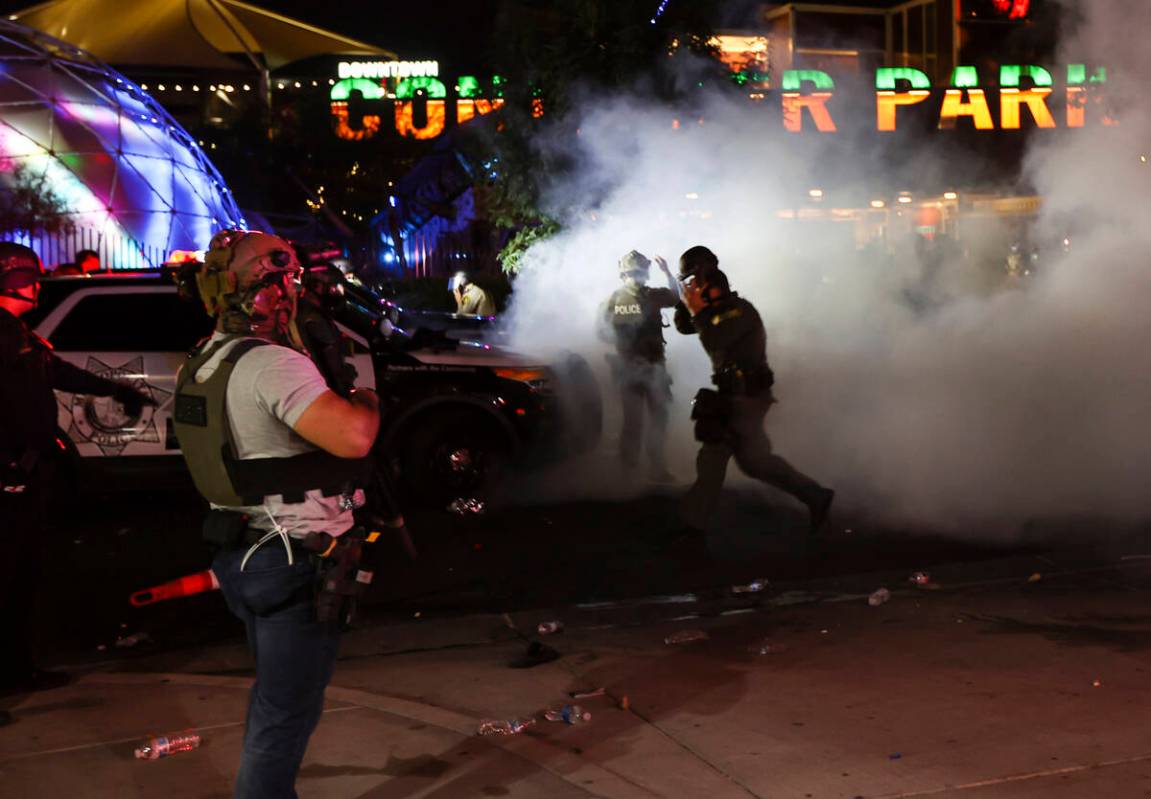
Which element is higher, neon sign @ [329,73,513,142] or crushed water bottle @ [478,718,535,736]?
neon sign @ [329,73,513,142]

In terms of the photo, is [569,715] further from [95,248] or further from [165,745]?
[95,248]

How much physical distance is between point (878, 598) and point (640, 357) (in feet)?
13.1

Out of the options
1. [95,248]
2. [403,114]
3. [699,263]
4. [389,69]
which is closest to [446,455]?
[699,263]

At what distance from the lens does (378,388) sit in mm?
8930

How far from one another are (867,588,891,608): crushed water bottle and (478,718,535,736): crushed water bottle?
7.64ft

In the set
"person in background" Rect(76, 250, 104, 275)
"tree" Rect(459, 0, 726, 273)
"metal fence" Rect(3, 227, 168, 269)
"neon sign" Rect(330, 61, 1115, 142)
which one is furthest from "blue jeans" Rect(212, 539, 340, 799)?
"metal fence" Rect(3, 227, 168, 269)

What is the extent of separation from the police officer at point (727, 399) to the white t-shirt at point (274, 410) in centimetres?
459

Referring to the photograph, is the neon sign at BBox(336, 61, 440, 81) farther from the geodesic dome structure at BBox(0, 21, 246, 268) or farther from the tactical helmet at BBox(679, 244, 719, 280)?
the tactical helmet at BBox(679, 244, 719, 280)

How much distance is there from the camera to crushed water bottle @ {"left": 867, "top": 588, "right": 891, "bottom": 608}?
21.1 ft

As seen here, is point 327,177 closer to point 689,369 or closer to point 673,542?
point 689,369

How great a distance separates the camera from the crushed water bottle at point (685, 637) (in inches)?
230

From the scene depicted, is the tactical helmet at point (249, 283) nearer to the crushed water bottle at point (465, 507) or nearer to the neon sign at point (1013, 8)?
the crushed water bottle at point (465, 507)

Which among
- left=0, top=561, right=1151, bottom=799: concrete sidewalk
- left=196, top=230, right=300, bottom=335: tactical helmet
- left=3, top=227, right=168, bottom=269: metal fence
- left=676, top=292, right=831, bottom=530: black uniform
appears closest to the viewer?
left=196, top=230, right=300, bottom=335: tactical helmet

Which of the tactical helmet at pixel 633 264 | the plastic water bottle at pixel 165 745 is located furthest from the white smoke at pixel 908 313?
the plastic water bottle at pixel 165 745
